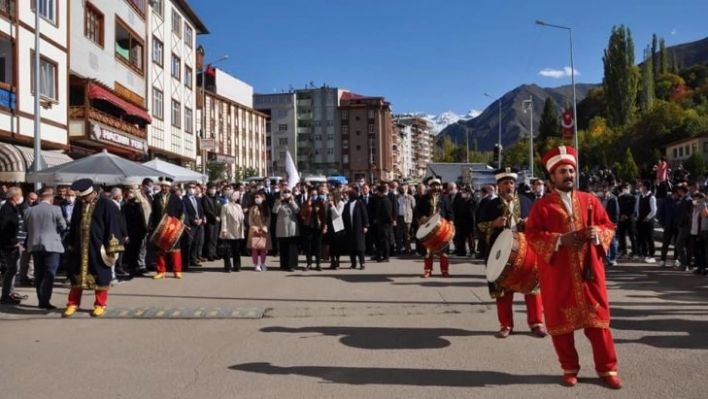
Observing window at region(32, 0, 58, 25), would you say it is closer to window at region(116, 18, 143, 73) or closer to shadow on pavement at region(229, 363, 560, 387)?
window at region(116, 18, 143, 73)

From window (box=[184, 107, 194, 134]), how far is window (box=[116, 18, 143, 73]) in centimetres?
861

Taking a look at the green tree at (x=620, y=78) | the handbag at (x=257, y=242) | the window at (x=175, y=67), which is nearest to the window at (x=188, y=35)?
the window at (x=175, y=67)

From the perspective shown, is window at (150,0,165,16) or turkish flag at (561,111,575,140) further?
window at (150,0,165,16)

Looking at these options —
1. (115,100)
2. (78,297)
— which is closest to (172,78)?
(115,100)

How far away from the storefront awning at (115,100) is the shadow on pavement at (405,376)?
2347cm

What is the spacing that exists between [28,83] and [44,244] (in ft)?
50.5

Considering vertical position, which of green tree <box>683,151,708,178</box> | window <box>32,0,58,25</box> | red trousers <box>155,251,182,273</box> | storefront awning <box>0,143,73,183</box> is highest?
window <box>32,0,58,25</box>

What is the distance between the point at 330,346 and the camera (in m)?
7.10

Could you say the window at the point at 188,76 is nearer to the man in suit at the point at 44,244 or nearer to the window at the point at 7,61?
the window at the point at 7,61

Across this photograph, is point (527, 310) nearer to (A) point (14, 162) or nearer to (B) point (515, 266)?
(B) point (515, 266)

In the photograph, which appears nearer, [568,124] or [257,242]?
[257,242]

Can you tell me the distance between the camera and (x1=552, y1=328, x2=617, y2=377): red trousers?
17.8 feet

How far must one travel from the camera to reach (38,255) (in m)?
9.61

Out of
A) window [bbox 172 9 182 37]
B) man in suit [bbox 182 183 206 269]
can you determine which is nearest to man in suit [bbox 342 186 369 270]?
man in suit [bbox 182 183 206 269]
